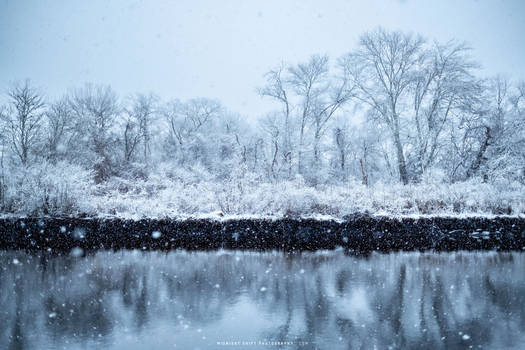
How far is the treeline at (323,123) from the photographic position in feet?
64.0

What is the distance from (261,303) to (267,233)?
4467mm

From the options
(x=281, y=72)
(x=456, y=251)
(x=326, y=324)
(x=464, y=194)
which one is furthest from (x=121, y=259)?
(x=281, y=72)

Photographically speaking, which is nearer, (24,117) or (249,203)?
(249,203)

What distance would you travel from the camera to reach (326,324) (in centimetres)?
453

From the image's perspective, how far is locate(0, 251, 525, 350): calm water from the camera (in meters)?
4.12

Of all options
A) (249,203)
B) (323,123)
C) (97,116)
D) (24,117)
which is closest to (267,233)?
(249,203)

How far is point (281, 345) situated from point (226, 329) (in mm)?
807

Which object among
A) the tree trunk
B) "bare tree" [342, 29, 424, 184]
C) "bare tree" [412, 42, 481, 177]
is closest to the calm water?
the tree trunk

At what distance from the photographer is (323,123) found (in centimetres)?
2697

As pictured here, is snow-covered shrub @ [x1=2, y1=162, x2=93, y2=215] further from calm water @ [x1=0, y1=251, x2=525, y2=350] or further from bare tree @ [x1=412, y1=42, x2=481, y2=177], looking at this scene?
bare tree @ [x1=412, y1=42, x2=481, y2=177]

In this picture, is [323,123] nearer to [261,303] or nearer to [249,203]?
[249,203]

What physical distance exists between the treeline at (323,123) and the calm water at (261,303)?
6.78 m

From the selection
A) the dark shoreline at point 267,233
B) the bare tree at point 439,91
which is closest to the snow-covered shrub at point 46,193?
the dark shoreline at point 267,233

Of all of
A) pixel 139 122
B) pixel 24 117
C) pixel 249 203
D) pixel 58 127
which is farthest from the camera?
pixel 139 122
